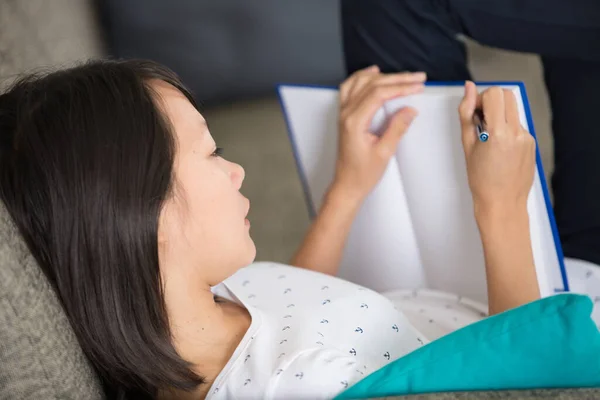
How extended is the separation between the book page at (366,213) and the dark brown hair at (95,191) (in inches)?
15.3

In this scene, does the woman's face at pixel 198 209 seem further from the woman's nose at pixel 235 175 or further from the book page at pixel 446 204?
the book page at pixel 446 204

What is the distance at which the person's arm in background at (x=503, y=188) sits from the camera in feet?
2.66

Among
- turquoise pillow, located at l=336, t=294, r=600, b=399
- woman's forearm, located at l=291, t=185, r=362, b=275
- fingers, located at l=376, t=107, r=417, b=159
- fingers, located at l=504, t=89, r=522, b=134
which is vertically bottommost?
A: woman's forearm, located at l=291, t=185, r=362, b=275

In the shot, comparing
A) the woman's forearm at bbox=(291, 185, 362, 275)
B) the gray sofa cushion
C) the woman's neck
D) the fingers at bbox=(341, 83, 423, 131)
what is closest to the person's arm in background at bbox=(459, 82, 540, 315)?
the fingers at bbox=(341, 83, 423, 131)

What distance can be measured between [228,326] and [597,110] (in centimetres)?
62

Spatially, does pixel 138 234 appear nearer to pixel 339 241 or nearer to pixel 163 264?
pixel 163 264

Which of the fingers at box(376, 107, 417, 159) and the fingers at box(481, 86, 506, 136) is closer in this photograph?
the fingers at box(481, 86, 506, 136)

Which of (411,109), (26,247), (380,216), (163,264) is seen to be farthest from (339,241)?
(26,247)

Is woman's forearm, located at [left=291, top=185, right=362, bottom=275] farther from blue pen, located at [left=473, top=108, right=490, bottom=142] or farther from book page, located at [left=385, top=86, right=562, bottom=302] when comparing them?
blue pen, located at [left=473, top=108, right=490, bottom=142]

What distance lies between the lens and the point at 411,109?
0.91 metres

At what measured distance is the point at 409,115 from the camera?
36.0 inches

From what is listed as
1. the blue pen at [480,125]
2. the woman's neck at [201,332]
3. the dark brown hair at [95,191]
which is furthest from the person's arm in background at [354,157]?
the dark brown hair at [95,191]

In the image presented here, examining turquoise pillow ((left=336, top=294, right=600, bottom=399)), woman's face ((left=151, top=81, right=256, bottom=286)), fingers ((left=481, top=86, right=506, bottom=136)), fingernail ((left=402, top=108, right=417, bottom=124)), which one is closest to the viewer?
→ turquoise pillow ((left=336, top=294, right=600, bottom=399))

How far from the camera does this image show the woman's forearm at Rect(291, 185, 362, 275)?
0.99 m
